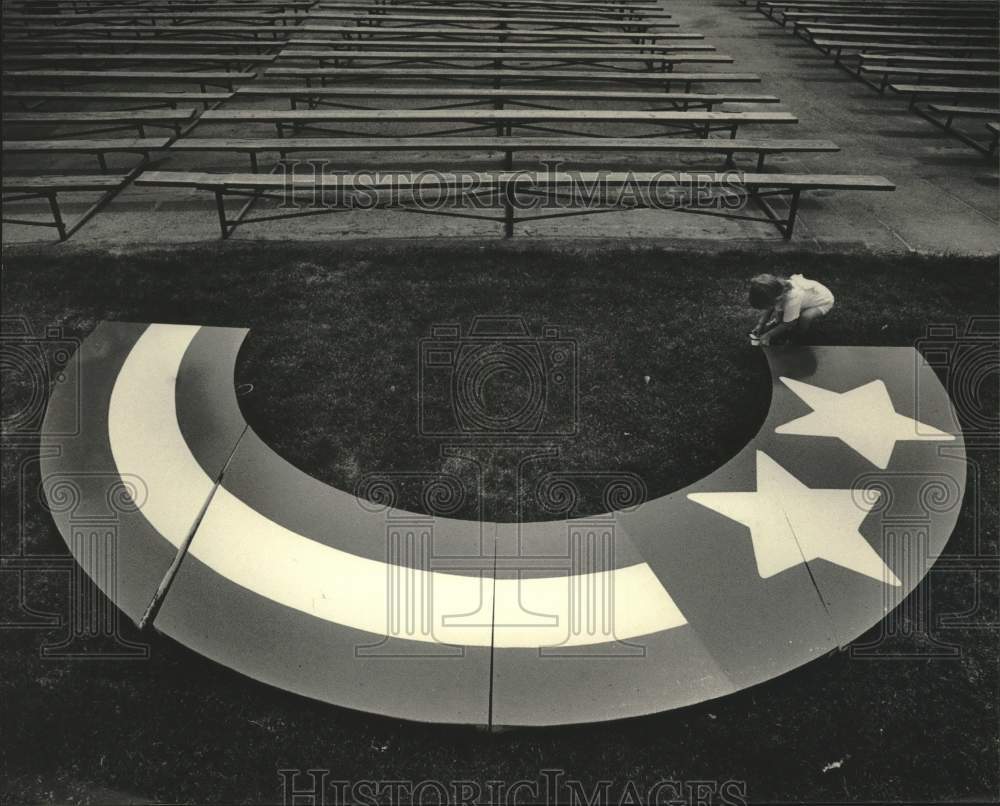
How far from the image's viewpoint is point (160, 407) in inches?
161

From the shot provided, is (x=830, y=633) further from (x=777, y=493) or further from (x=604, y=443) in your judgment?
(x=604, y=443)

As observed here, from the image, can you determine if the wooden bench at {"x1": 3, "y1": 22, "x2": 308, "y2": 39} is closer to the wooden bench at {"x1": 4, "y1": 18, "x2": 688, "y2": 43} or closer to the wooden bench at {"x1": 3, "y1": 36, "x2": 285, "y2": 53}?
the wooden bench at {"x1": 4, "y1": 18, "x2": 688, "y2": 43}

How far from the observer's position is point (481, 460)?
395 cm

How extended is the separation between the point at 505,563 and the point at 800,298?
2854 millimetres

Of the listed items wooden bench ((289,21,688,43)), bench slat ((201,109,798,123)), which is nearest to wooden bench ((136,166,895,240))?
bench slat ((201,109,798,123))

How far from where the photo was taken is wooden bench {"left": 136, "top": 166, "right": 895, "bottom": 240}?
19.6 feet

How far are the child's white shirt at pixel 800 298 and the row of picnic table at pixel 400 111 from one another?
1.94 m

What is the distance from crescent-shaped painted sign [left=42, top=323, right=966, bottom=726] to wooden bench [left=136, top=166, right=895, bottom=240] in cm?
269

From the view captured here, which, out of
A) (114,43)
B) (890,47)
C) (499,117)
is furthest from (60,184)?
(890,47)

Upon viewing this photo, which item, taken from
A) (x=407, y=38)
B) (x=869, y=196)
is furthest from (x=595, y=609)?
(x=407, y=38)

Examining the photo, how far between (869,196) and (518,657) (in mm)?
6875

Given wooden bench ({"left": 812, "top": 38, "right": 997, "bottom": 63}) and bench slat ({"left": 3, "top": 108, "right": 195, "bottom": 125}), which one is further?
wooden bench ({"left": 812, "top": 38, "right": 997, "bottom": 63})

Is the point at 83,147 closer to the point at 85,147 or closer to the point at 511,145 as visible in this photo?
the point at 85,147

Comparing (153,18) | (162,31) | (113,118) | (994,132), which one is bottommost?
(113,118)
